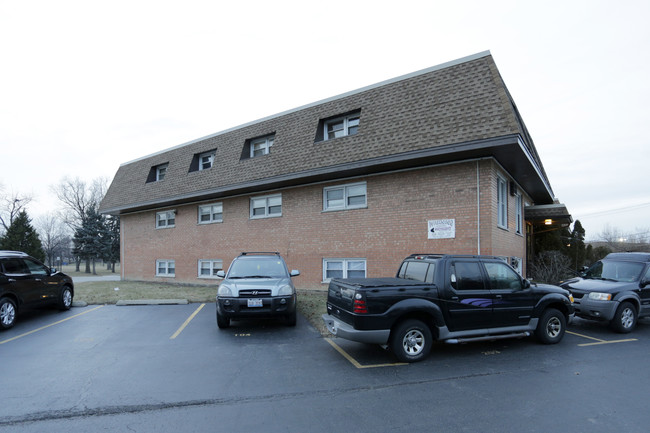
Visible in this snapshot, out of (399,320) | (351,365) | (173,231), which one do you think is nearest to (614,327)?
(399,320)

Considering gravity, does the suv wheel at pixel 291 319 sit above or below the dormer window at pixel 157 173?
below

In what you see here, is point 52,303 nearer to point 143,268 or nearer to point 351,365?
point 351,365

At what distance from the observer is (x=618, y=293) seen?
26.5 feet

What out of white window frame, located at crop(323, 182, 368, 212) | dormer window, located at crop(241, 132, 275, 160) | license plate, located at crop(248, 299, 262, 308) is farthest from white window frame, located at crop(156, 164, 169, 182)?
license plate, located at crop(248, 299, 262, 308)

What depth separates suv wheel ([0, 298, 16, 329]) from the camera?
8.20 meters

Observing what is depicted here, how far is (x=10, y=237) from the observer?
3597 centimetres

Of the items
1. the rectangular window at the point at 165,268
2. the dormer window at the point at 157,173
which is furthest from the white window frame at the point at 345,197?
the dormer window at the point at 157,173

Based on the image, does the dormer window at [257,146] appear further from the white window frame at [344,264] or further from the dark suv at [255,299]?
the dark suv at [255,299]

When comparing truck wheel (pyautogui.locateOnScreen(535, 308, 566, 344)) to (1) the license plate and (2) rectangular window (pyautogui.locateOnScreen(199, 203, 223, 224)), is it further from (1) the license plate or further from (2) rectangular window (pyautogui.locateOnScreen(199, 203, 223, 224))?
(2) rectangular window (pyautogui.locateOnScreen(199, 203, 223, 224))

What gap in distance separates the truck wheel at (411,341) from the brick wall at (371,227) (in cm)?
538

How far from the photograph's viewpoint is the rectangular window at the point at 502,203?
38.7ft

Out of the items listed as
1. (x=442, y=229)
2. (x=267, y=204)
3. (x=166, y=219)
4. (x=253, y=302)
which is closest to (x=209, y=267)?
(x=166, y=219)

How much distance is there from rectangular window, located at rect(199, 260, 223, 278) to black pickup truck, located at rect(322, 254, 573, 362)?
1157 centimetres

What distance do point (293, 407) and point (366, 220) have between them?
888cm
